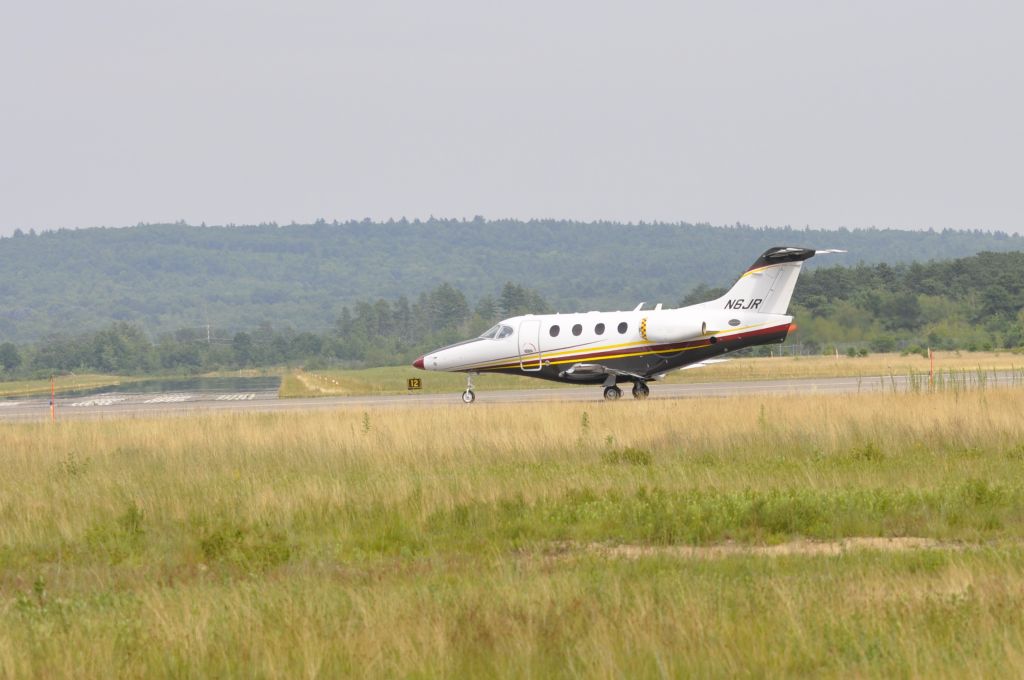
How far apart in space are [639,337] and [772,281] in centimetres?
403

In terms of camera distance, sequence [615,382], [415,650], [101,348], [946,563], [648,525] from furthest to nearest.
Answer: [101,348]
[615,382]
[648,525]
[946,563]
[415,650]

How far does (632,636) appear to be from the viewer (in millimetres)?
8305

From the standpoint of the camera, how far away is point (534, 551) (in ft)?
39.6

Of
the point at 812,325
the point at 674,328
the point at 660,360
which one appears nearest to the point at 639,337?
the point at 660,360

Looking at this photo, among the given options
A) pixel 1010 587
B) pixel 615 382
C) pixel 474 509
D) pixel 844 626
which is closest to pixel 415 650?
pixel 844 626

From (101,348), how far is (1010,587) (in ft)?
554

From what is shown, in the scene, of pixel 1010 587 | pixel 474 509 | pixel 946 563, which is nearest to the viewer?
pixel 1010 587

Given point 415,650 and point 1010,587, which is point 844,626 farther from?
point 415,650

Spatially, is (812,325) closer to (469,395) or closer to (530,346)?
(469,395)

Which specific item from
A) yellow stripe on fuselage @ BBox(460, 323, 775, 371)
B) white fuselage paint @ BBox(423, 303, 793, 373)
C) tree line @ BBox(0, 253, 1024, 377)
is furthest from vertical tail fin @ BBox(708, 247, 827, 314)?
tree line @ BBox(0, 253, 1024, 377)

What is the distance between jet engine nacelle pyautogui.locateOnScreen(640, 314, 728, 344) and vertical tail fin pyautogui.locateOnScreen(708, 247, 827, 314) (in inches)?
46.3

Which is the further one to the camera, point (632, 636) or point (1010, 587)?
point (1010, 587)

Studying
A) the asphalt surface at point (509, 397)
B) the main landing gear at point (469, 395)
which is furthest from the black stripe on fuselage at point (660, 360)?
the main landing gear at point (469, 395)

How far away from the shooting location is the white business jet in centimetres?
3484
